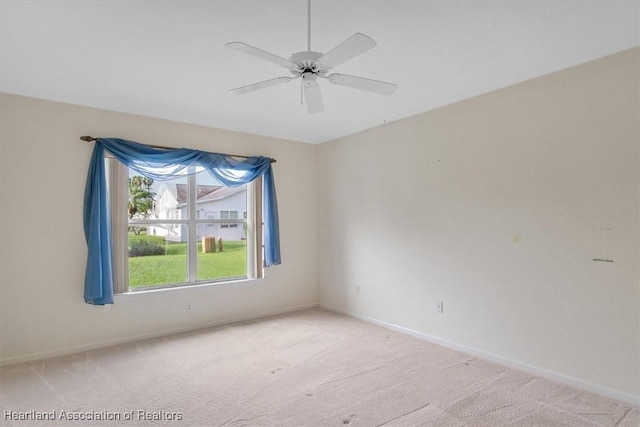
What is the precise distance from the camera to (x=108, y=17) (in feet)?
6.75

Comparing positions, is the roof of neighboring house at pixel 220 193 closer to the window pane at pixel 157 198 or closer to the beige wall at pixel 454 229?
the window pane at pixel 157 198

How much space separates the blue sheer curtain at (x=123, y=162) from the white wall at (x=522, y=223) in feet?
5.85

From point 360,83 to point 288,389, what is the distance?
2287mm

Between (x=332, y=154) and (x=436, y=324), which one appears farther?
(x=332, y=154)

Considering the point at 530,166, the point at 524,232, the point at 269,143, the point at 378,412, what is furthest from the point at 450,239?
the point at 269,143

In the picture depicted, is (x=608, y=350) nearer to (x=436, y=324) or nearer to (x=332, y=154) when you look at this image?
(x=436, y=324)

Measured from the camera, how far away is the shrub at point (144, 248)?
394 centimetres

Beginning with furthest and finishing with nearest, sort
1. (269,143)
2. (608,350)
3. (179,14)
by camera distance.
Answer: (269,143) < (608,350) < (179,14)

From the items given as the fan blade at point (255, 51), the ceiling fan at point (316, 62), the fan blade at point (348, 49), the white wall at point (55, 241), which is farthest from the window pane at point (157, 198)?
the fan blade at point (348, 49)

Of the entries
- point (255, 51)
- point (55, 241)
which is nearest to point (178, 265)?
point (55, 241)

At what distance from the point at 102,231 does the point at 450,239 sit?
3538 mm

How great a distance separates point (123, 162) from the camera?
145 inches

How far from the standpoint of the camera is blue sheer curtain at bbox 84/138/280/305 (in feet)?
11.3

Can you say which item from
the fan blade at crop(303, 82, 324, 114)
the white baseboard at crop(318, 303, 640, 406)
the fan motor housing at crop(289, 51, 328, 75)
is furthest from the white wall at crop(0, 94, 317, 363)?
the fan motor housing at crop(289, 51, 328, 75)
